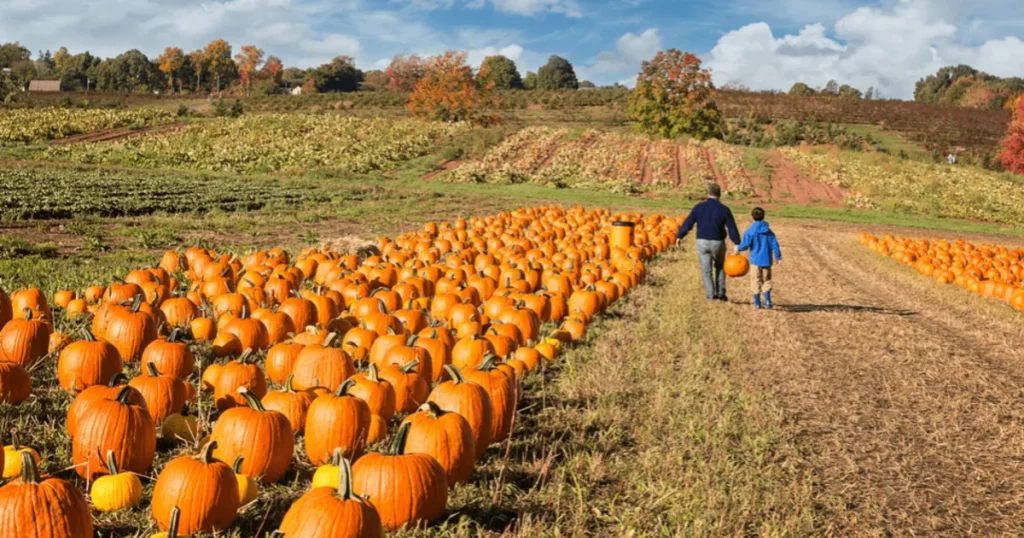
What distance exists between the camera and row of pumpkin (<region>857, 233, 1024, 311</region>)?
13969 millimetres

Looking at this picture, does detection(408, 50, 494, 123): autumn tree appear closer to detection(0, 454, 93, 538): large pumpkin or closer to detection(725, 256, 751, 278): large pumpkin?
detection(725, 256, 751, 278): large pumpkin

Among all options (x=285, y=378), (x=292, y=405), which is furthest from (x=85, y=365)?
(x=292, y=405)

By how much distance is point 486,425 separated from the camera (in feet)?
15.1

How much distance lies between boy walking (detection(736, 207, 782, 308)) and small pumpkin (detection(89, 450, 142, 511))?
356 inches

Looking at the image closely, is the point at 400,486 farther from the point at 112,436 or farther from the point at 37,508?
the point at 112,436

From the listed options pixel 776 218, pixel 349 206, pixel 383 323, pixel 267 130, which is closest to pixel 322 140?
pixel 267 130

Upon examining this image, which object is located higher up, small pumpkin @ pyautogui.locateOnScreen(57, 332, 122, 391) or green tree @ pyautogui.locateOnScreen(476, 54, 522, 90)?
green tree @ pyautogui.locateOnScreen(476, 54, 522, 90)

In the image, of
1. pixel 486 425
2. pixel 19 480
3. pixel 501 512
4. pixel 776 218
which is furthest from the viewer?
pixel 776 218

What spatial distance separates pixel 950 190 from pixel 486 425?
38.1 m

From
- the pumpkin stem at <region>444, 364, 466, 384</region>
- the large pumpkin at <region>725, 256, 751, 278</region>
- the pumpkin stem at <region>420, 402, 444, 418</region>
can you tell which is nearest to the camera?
the pumpkin stem at <region>420, 402, 444, 418</region>

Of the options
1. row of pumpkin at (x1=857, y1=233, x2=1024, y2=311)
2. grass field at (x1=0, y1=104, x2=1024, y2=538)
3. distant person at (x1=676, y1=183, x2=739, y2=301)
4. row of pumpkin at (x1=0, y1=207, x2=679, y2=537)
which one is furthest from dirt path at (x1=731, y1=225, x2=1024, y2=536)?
row of pumpkin at (x1=0, y1=207, x2=679, y2=537)

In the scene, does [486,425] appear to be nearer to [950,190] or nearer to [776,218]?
[776,218]

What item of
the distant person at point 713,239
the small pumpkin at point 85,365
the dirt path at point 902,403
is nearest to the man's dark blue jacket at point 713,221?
the distant person at point 713,239

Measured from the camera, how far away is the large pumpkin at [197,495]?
3.28m
